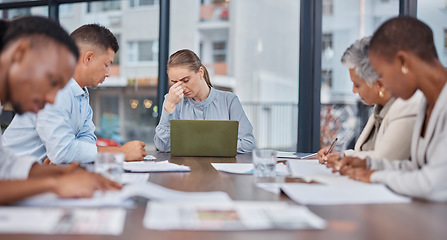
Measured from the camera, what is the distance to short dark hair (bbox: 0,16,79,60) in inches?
41.1

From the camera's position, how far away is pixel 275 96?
649 centimetres

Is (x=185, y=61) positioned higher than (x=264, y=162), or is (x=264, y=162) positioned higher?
(x=185, y=61)

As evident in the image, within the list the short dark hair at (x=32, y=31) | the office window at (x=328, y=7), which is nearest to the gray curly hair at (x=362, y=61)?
the short dark hair at (x=32, y=31)

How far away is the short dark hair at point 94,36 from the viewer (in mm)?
1993

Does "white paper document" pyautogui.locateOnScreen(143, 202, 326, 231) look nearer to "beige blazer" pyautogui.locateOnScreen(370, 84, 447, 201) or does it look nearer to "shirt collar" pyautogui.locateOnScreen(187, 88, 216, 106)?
"beige blazer" pyautogui.locateOnScreen(370, 84, 447, 201)

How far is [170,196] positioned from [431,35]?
82cm

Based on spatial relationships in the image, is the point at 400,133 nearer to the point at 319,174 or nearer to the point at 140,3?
the point at 319,174

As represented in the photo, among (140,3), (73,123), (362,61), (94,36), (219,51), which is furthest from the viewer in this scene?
(219,51)

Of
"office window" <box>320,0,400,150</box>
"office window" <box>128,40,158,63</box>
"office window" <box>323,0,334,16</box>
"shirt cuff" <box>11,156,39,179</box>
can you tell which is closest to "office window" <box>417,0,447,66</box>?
"office window" <box>320,0,400,150</box>

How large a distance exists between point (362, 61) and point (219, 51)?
17.7ft

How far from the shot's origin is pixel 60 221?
0.74 metres

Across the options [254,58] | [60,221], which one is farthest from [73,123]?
[254,58]

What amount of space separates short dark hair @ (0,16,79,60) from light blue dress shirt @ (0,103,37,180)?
0.27m

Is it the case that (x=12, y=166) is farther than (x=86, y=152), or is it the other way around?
(x=86, y=152)
